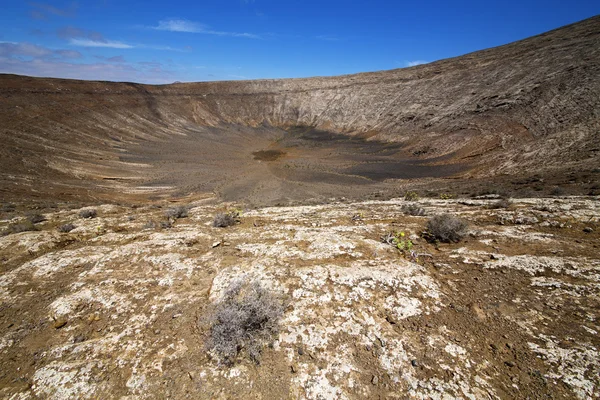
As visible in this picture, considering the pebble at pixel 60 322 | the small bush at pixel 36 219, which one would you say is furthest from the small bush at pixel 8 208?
the pebble at pixel 60 322

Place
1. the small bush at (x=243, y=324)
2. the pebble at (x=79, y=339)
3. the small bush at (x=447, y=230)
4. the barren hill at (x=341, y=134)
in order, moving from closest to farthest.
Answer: the small bush at (x=243, y=324)
the pebble at (x=79, y=339)
the small bush at (x=447, y=230)
the barren hill at (x=341, y=134)

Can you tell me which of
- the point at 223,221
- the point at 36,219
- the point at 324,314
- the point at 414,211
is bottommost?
the point at 36,219

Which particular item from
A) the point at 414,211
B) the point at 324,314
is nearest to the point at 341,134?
the point at 414,211

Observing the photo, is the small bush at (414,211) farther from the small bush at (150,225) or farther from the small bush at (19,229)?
the small bush at (19,229)

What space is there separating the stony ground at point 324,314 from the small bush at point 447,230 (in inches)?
11.2

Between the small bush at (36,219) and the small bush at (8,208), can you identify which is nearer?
the small bush at (36,219)

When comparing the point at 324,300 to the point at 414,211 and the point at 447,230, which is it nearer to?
the point at 447,230

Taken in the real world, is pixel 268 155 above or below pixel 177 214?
below

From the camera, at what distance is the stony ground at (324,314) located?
344 centimetres

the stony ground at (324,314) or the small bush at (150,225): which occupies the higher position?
the stony ground at (324,314)

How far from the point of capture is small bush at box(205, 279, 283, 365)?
3.81 metres

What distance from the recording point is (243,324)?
4.01m

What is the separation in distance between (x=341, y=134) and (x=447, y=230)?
45326 mm

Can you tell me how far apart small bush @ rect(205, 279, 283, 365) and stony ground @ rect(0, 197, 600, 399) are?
15 centimetres
